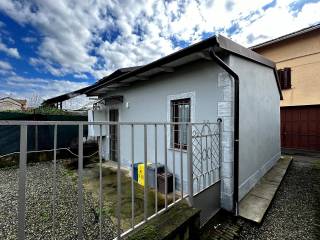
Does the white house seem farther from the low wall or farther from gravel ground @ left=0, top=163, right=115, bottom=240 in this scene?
gravel ground @ left=0, top=163, right=115, bottom=240

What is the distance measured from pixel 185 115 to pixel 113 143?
486 cm

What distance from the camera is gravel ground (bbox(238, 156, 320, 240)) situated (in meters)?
3.10

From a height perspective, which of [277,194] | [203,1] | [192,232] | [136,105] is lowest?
[277,194]

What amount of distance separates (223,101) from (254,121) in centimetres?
170

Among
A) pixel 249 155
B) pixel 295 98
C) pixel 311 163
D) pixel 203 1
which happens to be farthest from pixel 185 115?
pixel 295 98

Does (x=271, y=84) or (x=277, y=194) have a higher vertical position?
(x=271, y=84)

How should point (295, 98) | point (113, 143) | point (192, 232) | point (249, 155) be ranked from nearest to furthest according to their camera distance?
point (192, 232), point (249, 155), point (113, 143), point (295, 98)

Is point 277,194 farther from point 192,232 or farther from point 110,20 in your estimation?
point 110,20

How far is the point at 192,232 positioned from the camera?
248 cm

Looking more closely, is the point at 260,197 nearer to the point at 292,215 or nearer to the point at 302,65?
the point at 292,215

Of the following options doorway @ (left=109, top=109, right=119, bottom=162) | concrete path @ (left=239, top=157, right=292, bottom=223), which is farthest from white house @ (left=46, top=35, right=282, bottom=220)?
doorway @ (left=109, top=109, right=119, bottom=162)

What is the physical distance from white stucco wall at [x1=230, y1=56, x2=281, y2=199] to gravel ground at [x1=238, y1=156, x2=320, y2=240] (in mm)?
693

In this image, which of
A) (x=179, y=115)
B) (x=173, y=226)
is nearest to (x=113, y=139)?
(x=179, y=115)

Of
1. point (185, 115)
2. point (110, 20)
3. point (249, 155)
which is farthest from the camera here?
point (110, 20)
